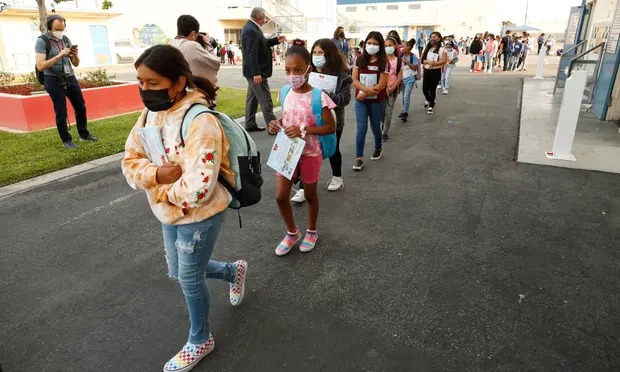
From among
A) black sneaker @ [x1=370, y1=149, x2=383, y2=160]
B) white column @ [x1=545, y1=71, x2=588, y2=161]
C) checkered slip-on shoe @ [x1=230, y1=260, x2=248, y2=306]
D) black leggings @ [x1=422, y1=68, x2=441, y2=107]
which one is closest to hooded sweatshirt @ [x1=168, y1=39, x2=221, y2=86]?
black sneaker @ [x1=370, y1=149, x2=383, y2=160]

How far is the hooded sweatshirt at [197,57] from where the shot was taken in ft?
19.3

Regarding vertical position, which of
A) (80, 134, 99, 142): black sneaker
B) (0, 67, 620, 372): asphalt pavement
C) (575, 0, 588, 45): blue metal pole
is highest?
(575, 0, 588, 45): blue metal pole

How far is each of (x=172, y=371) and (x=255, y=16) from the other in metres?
6.31

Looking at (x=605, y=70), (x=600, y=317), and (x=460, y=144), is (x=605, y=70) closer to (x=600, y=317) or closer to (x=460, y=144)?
(x=460, y=144)

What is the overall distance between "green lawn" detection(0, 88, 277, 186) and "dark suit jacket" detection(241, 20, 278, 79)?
2.55 m

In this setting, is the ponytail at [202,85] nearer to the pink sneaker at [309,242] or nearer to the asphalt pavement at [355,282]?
the asphalt pavement at [355,282]

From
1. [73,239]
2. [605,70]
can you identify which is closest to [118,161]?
[73,239]

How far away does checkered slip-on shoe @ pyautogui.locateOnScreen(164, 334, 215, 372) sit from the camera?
7.57ft

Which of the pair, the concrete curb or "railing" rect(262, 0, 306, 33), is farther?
"railing" rect(262, 0, 306, 33)

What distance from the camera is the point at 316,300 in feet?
9.68

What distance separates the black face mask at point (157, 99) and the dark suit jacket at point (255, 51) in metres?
5.53

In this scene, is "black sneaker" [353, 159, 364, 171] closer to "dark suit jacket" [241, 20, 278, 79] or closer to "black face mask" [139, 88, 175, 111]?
"dark suit jacket" [241, 20, 278, 79]

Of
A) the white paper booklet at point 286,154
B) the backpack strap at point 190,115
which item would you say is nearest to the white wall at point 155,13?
Result: the white paper booklet at point 286,154

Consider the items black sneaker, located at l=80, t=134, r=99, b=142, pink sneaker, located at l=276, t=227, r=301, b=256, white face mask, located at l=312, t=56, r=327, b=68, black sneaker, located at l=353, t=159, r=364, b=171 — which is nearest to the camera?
pink sneaker, located at l=276, t=227, r=301, b=256
